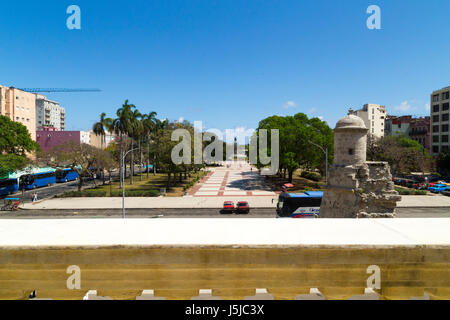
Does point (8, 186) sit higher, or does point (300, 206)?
point (300, 206)

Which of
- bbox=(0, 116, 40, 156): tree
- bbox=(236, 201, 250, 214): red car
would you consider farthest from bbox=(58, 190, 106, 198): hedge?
bbox=(236, 201, 250, 214): red car

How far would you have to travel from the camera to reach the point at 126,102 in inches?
1654

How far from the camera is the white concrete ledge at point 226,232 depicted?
4035mm

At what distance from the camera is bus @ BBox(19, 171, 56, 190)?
1454 inches

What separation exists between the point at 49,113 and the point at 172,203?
131 m

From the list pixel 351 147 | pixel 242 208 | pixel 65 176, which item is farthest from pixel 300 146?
pixel 65 176

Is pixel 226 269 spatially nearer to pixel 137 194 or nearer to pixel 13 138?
pixel 137 194

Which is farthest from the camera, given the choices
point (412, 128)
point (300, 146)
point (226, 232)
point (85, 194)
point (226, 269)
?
point (412, 128)

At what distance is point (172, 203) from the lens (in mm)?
28891

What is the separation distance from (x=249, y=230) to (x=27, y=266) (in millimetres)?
3770

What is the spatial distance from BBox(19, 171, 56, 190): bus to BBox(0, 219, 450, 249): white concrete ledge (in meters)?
40.1

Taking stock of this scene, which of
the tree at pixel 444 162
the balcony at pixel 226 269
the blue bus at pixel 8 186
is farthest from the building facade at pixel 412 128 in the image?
the blue bus at pixel 8 186

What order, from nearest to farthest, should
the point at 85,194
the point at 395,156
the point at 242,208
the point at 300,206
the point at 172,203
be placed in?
the point at 300,206 → the point at 242,208 → the point at 172,203 → the point at 85,194 → the point at 395,156

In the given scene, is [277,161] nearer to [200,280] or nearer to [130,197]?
[130,197]
